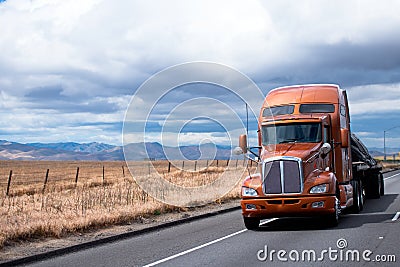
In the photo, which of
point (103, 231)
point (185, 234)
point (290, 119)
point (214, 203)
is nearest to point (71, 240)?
point (103, 231)

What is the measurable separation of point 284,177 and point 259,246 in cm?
316

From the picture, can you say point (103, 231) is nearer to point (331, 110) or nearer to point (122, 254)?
point (122, 254)

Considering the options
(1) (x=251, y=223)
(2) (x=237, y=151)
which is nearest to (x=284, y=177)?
(2) (x=237, y=151)

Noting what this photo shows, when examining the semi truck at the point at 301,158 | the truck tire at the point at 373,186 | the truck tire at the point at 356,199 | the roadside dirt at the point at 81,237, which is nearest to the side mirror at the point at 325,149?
the semi truck at the point at 301,158

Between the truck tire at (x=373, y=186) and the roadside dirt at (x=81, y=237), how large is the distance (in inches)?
327

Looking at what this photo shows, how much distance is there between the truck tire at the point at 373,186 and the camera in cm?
2581

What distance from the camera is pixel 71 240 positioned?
14047mm

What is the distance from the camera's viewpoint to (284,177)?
50.8 feet

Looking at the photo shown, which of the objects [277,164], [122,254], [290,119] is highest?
[290,119]

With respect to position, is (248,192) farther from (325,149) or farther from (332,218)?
Answer: (325,149)

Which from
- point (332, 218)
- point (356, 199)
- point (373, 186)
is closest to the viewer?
point (332, 218)

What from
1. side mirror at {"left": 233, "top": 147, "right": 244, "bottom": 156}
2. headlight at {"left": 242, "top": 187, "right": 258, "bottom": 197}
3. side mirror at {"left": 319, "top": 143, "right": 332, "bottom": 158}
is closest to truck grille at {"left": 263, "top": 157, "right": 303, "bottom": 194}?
headlight at {"left": 242, "top": 187, "right": 258, "bottom": 197}

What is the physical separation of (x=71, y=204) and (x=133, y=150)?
3.65m

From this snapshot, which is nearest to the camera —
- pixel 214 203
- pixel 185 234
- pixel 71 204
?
pixel 185 234
